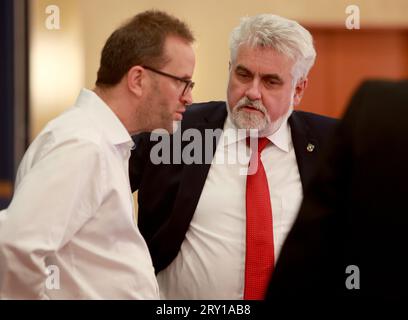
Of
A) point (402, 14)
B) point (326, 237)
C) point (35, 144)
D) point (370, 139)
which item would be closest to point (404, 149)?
point (370, 139)

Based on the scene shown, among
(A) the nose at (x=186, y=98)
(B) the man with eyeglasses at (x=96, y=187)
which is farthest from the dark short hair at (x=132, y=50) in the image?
(A) the nose at (x=186, y=98)

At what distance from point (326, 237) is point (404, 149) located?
175mm

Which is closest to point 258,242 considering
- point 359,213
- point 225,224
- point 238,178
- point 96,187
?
point 225,224

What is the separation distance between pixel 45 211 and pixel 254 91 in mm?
908

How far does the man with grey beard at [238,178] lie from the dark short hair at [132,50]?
1.27 feet

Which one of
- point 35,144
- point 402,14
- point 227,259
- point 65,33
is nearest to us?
point 35,144

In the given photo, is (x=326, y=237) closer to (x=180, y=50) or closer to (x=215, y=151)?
(x=180, y=50)

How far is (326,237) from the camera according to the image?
3.85 feet

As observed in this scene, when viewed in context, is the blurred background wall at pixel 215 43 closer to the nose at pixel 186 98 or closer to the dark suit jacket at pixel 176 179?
the dark suit jacket at pixel 176 179

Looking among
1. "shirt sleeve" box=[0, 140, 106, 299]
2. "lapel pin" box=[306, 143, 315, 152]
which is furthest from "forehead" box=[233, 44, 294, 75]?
"shirt sleeve" box=[0, 140, 106, 299]

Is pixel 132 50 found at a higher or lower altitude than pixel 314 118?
higher

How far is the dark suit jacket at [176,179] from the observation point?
2.27 metres

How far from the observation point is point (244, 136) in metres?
2.44

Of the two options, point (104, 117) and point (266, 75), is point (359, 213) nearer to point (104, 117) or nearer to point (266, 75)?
point (104, 117)
